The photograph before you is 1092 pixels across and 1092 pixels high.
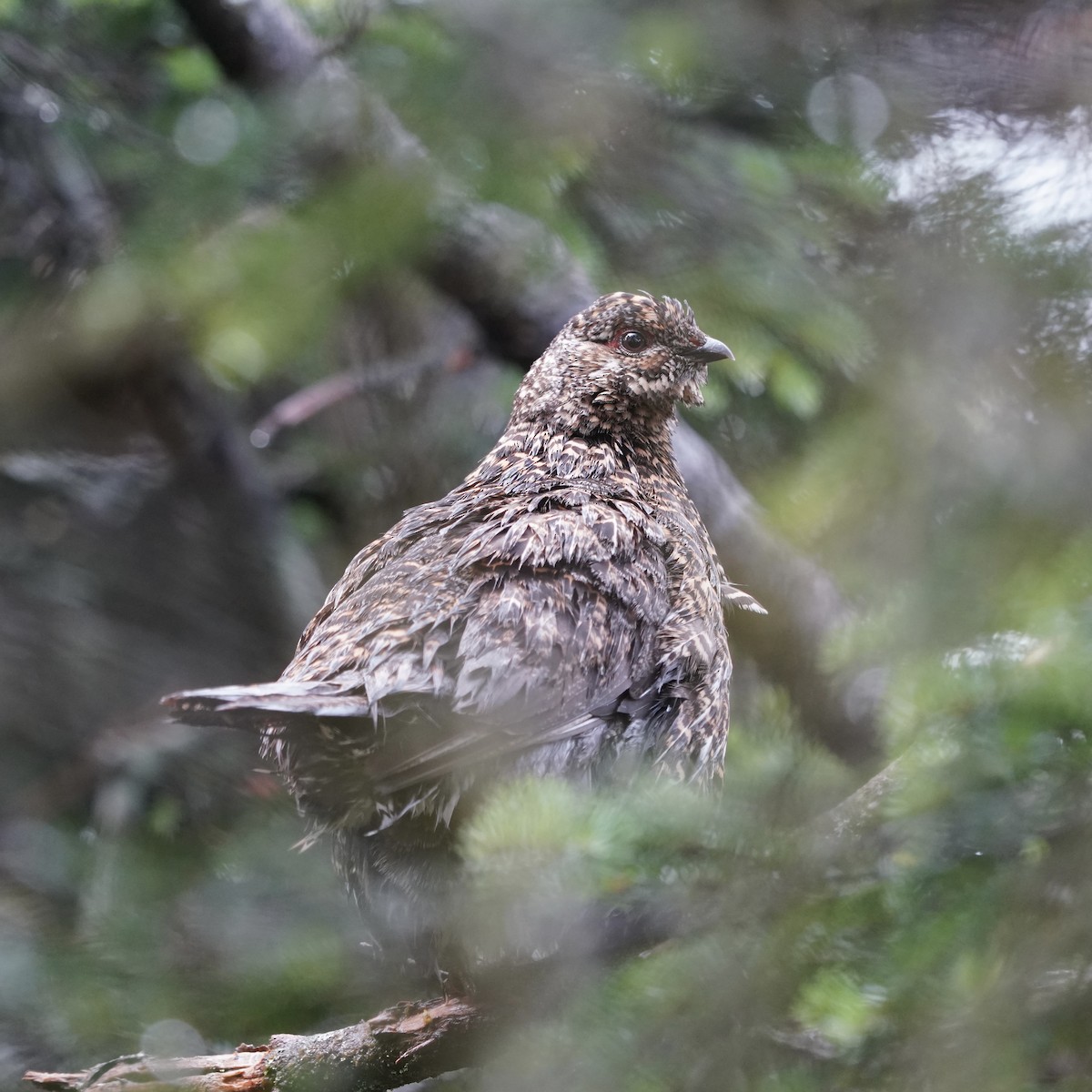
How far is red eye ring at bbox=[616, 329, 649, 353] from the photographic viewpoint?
3777 mm

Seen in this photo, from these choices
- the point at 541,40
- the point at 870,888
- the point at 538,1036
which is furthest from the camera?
the point at 541,40

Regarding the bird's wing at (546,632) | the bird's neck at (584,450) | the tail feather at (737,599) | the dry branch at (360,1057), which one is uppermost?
the bird's neck at (584,450)

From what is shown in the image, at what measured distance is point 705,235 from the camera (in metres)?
2.28

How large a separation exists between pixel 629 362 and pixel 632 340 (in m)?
0.08

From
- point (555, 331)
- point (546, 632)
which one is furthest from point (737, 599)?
point (555, 331)

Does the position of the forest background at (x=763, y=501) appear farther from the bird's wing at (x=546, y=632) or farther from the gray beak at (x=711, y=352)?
the bird's wing at (x=546, y=632)

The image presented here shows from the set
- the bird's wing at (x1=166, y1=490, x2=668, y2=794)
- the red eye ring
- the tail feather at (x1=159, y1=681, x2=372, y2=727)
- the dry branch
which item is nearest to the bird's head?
the red eye ring

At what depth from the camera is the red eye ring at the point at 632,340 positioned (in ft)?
12.4

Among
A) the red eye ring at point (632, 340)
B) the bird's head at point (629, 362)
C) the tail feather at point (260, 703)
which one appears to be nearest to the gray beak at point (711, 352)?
the bird's head at point (629, 362)

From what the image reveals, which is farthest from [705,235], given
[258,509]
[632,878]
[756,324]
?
[258,509]

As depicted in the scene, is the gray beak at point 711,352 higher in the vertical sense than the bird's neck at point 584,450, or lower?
higher

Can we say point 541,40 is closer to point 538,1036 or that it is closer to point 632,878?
point 632,878

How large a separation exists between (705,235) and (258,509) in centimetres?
316

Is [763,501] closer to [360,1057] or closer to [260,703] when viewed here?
[260,703]
